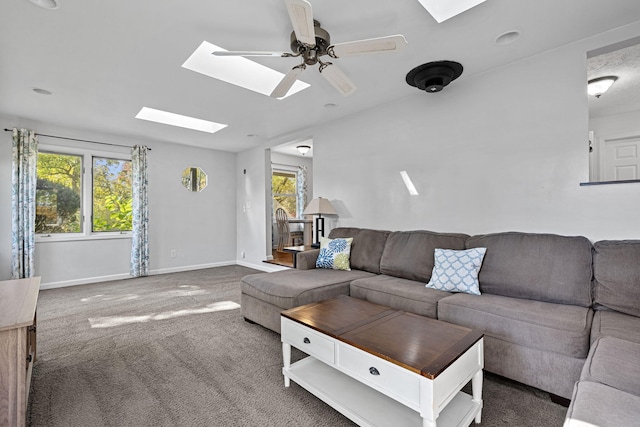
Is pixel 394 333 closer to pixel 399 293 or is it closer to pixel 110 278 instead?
pixel 399 293

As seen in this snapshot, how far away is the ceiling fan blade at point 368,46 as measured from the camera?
1777mm

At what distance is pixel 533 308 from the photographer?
193 cm

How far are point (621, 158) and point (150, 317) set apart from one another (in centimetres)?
586

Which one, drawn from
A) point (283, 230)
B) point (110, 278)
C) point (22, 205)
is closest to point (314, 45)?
point (22, 205)

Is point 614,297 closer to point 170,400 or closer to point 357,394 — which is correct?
point 357,394

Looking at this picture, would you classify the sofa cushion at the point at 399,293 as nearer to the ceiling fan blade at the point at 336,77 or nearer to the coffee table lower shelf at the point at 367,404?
the coffee table lower shelf at the point at 367,404

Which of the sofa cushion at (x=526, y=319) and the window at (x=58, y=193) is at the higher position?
the window at (x=58, y=193)

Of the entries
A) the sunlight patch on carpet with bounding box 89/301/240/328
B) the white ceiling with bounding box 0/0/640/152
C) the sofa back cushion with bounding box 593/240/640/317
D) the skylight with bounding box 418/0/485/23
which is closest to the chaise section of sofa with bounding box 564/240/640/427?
the sofa back cushion with bounding box 593/240/640/317

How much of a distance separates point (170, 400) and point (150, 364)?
58 cm

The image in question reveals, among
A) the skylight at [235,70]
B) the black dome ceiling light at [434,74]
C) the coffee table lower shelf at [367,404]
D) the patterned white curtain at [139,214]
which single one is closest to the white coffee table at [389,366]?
the coffee table lower shelf at [367,404]

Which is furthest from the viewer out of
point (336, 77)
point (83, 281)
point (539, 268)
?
point (83, 281)

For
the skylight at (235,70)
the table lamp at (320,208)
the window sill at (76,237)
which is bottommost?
the window sill at (76,237)

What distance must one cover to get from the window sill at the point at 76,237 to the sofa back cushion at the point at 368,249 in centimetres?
422

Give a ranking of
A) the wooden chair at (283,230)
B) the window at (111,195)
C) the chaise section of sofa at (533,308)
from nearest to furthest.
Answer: the chaise section of sofa at (533,308), the window at (111,195), the wooden chair at (283,230)
